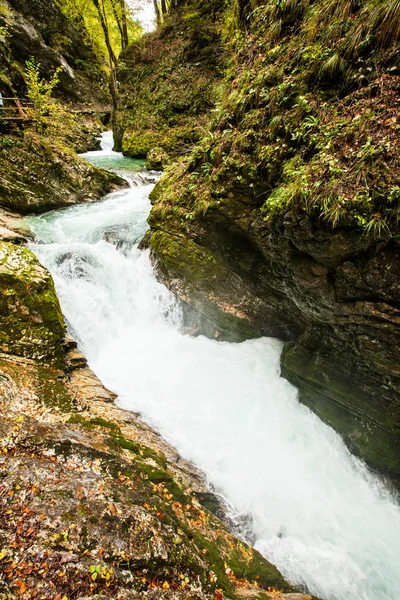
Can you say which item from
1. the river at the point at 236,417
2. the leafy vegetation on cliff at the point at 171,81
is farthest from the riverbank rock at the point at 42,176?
the leafy vegetation on cliff at the point at 171,81

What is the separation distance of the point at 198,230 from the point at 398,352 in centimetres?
519

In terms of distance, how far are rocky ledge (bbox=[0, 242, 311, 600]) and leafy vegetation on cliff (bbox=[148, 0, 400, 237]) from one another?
457 centimetres

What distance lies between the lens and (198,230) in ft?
24.6

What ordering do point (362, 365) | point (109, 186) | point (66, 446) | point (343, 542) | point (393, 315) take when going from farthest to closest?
point (109, 186) < point (362, 365) < point (343, 542) < point (393, 315) < point (66, 446)

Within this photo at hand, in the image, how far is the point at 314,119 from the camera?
4.84m

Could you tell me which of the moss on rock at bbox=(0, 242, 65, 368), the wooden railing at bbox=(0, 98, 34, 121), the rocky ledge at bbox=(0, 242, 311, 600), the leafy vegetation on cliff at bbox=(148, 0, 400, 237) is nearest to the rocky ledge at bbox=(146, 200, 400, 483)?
the leafy vegetation on cliff at bbox=(148, 0, 400, 237)

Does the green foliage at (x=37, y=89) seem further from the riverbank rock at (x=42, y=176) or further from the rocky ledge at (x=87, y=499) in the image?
the rocky ledge at (x=87, y=499)

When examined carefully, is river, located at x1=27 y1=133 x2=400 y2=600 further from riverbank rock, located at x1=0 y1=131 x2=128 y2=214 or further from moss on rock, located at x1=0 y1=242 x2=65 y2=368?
moss on rock, located at x1=0 y1=242 x2=65 y2=368

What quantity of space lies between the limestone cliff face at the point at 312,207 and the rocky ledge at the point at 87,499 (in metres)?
3.54

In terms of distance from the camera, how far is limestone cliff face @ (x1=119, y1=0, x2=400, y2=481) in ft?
13.9

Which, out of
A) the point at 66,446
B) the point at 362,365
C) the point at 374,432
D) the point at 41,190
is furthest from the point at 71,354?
the point at 41,190

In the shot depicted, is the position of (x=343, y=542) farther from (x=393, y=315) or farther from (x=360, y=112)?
(x=360, y=112)

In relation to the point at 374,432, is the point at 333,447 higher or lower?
lower

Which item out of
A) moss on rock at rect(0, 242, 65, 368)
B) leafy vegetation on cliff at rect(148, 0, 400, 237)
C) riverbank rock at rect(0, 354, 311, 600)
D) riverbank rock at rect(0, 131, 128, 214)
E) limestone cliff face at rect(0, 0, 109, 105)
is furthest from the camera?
limestone cliff face at rect(0, 0, 109, 105)
